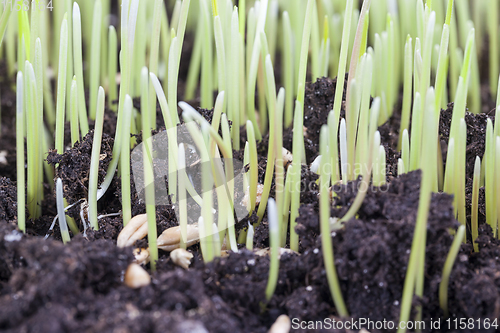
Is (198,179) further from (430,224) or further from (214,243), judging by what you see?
(430,224)

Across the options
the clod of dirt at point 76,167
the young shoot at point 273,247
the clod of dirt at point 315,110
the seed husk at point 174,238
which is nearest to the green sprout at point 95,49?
the clod of dirt at point 76,167

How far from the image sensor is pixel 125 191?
700 millimetres

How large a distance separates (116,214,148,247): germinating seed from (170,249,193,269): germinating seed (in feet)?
0.27

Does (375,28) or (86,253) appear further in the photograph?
(375,28)

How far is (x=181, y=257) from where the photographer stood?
0.67 meters

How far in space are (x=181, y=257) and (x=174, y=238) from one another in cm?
6

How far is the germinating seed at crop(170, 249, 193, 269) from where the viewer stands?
67 centimetres

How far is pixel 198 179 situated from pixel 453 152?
48 centimetres

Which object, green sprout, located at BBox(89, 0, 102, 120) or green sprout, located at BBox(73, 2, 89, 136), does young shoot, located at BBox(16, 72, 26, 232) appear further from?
green sprout, located at BBox(89, 0, 102, 120)

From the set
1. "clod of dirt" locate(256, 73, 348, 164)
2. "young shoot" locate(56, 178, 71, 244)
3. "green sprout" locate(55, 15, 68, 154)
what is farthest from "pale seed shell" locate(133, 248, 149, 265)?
"clod of dirt" locate(256, 73, 348, 164)

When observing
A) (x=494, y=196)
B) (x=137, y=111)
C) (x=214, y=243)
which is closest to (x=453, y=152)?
(x=494, y=196)

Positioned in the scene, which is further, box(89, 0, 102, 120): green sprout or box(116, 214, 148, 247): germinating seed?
box(89, 0, 102, 120): green sprout

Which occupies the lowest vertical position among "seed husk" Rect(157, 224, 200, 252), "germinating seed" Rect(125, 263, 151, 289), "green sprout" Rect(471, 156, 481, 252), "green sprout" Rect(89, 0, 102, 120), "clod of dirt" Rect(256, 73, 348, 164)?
"germinating seed" Rect(125, 263, 151, 289)

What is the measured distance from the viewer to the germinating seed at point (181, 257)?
0.67 metres
